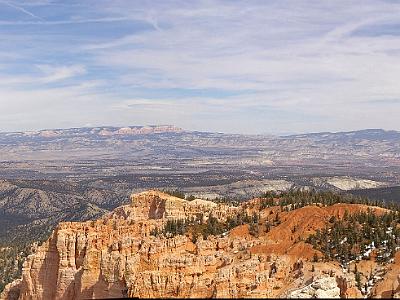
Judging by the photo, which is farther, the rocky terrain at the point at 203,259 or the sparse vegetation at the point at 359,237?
the sparse vegetation at the point at 359,237

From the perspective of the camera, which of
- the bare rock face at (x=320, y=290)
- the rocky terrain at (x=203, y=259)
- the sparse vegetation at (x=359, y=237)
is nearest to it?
the bare rock face at (x=320, y=290)

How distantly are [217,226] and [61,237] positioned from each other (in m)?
23.3

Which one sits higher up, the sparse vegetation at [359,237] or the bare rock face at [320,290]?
the sparse vegetation at [359,237]

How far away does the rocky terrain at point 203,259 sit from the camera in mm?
58469

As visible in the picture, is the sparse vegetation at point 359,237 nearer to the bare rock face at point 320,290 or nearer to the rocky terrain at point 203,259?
the rocky terrain at point 203,259

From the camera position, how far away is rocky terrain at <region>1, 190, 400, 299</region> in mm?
58469

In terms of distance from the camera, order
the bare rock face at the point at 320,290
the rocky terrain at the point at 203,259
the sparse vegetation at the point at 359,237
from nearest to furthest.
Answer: the bare rock face at the point at 320,290, the rocky terrain at the point at 203,259, the sparse vegetation at the point at 359,237

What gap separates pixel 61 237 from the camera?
270 feet

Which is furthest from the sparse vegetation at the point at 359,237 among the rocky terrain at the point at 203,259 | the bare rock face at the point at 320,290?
the bare rock face at the point at 320,290

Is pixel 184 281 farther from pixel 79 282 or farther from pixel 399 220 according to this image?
pixel 399 220

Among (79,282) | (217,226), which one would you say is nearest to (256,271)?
(217,226)

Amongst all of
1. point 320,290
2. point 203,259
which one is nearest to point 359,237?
point 320,290

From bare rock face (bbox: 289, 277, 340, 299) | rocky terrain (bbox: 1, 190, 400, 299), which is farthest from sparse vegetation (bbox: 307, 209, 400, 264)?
bare rock face (bbox: 289, 277, 340, 299)

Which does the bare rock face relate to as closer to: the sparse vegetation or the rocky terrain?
the rocky terrain
